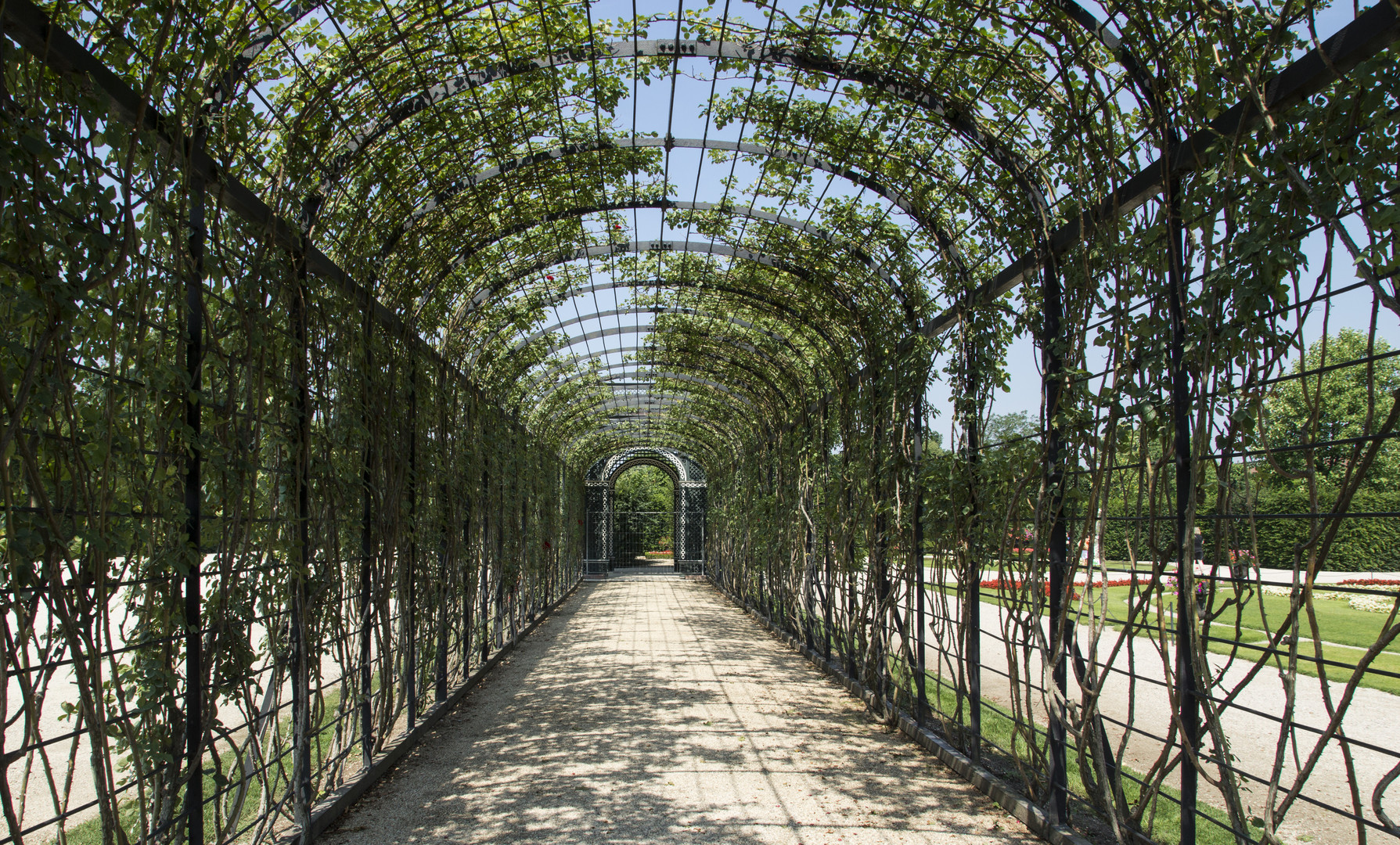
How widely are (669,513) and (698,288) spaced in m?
14.6

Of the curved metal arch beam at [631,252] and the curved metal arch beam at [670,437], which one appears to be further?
the curved metal arch beam at [670,437]

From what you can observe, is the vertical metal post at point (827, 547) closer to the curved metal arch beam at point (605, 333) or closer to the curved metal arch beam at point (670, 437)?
the curved metal arch beam at point (605, 333)

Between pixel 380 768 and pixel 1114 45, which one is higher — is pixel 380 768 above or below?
below

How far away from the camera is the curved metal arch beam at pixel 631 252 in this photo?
5.91 m

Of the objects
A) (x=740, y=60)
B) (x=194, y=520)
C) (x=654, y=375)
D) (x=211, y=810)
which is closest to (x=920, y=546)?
(x=740, y=60)

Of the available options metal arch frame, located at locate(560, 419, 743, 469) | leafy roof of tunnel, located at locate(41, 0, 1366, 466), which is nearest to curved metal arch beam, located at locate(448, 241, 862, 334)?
leafy roof of tunnel, located at locate(41, 0, 1366, 466)

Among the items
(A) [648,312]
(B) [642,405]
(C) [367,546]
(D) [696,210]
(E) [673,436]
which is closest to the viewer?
(C) [367,546]

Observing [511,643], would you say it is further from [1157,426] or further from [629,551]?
[629,551]

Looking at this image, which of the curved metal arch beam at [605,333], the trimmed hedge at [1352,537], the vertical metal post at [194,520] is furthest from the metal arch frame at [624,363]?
the trimmed hedge at [1352,537]

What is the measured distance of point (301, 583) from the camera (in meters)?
3.12

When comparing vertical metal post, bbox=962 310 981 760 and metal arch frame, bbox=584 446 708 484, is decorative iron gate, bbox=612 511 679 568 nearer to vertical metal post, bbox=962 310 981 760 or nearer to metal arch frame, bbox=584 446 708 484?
metal arch frame, bbox=584 446 708 484

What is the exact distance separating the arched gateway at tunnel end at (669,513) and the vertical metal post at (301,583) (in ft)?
55.7

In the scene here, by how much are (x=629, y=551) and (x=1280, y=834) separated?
66.9 ft

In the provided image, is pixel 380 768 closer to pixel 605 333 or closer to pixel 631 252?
pixel 631 252
